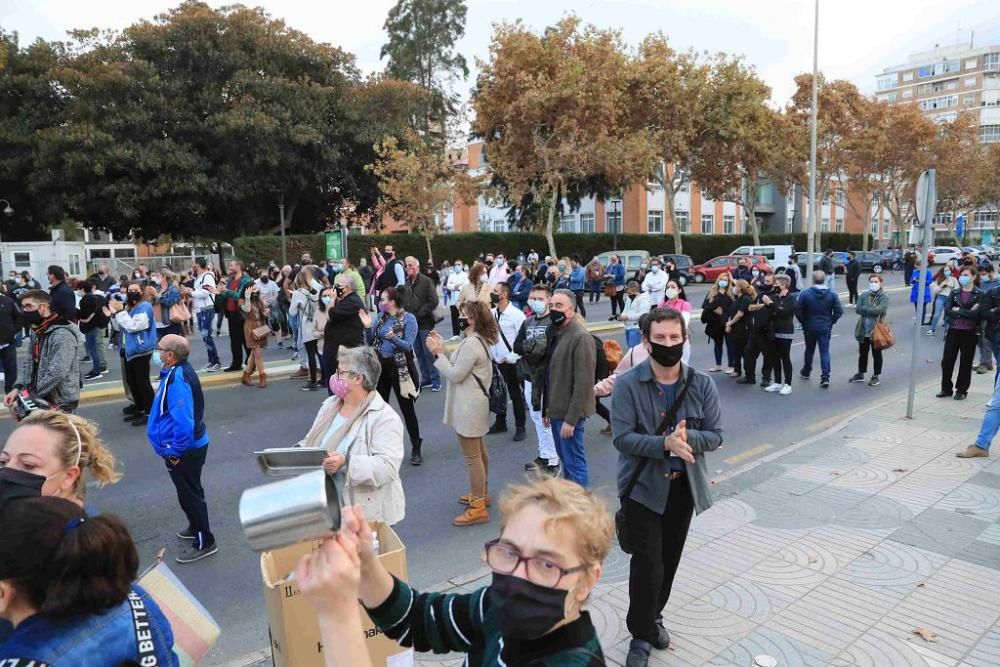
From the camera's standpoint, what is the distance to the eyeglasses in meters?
1.70

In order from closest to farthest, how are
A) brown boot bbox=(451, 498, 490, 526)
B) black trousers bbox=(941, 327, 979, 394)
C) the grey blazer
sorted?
1. the grey blazer
2. brown boot bbox=(451, 498, 490, 526)
3. black trousers bbox=(941, 327, 979, 394)

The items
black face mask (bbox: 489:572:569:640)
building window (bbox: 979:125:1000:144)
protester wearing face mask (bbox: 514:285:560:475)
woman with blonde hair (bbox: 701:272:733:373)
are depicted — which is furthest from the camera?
building window (bbox: 979:125:1000:144)

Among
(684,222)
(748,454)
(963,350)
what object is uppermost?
(684,222)

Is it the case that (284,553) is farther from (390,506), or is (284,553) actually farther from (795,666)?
(795,666)

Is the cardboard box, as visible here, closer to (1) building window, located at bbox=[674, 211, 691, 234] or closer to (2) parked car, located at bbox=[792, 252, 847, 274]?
(2) parked car, located at bbox=[792, 252, 847, 274]

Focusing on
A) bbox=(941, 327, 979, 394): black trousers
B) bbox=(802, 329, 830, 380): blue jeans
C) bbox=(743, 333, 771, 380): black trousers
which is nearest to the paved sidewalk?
bbox=(941, 327, 979, 394): black trousers

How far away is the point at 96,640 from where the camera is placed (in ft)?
6.17

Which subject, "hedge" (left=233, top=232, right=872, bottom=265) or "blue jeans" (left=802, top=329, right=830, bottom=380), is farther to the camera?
"hedge" (left=233, top=232, right=872, bottom=265)

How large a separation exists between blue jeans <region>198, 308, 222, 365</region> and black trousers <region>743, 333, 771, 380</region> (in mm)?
9002

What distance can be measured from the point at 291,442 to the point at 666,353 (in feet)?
18.7

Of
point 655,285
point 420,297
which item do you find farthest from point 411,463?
point 655,285

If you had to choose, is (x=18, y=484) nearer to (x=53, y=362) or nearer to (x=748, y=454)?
(x=53, y=362)

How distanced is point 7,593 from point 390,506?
7.04 feet

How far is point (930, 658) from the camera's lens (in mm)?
3727
